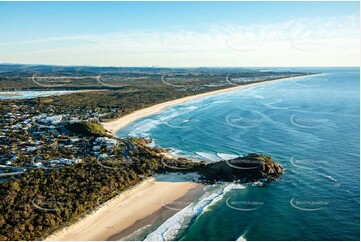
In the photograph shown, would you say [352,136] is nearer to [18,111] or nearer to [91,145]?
[91,145]

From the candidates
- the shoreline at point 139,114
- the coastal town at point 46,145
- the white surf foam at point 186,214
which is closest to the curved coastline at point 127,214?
the white surf foam at point 186,214

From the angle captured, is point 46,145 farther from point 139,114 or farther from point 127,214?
point 139,114

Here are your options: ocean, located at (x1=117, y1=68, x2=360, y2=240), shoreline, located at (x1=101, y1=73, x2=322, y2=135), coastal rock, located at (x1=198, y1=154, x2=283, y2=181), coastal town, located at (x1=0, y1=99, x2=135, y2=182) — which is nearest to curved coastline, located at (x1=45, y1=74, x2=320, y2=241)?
ocean, located at (x1=117, y1=68, x2=360, y2=240)

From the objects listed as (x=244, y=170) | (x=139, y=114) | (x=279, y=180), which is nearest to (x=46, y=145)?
(x=244, y=170)

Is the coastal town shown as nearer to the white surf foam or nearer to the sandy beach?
the sandy beach

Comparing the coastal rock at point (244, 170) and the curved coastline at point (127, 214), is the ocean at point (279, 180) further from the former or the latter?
the curved coastline at point (127, 214)
